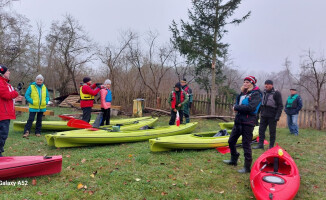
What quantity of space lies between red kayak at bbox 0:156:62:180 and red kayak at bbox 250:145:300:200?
9.97 feet

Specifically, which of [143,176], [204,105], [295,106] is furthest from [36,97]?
[295,106]

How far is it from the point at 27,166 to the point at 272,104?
17.3 feet

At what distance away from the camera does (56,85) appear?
19469 mm

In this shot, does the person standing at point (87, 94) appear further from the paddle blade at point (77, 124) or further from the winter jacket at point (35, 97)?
the winter jacket at point (35, 97)

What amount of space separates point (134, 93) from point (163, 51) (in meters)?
3.79

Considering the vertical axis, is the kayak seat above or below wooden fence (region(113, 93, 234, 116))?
below

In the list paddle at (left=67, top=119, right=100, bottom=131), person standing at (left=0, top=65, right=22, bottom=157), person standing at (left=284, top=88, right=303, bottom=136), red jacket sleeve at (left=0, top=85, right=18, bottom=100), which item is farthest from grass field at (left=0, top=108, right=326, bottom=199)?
person standing at (left=284, top=88, right=303, bottom=136)

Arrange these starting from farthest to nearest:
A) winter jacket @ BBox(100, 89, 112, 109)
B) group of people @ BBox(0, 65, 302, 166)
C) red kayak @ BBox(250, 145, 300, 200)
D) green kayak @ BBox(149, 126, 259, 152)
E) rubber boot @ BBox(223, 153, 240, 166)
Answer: winter jacket @ BBox(100, 89, 112, 109) < green kayak @ BBox(149, 126, 259, 152) < rubber boot @ BBox(223, 153, 240, 166) < group of people @ BBox(0, 65, 302, 166) < red kayak @ BBox(250, 145, 300, 200)

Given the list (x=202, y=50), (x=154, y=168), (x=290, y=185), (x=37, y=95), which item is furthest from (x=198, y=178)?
(x=202, y=50)

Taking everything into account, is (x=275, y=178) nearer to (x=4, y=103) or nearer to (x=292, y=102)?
(x=4, y=103)

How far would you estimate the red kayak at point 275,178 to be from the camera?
281 cm

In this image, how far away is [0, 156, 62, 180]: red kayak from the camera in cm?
314

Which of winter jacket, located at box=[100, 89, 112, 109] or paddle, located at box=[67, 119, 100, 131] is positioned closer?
paddle, located at box=[67, 119, 100, 131]

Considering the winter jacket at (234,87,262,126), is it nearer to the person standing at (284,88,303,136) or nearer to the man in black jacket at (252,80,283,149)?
the man in black jacket at (252,80,283,149)
